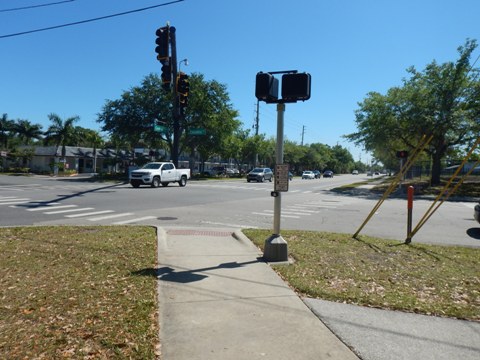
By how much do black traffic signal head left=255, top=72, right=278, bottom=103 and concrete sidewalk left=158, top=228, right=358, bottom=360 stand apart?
111 inches

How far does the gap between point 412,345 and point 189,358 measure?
2.07 metres

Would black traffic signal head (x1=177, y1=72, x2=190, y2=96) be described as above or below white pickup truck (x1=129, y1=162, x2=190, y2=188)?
above

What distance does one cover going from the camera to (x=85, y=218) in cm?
1174

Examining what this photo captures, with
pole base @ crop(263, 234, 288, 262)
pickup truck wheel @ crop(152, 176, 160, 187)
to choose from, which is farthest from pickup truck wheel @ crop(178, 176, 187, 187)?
pole base @ crop(263, 234, 288, 262)

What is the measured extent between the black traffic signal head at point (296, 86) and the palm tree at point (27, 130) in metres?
72.0

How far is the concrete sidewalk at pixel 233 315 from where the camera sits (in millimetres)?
3395

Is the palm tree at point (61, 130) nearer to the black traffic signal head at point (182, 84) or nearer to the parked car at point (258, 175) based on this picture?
the parked car at point (258, 175)

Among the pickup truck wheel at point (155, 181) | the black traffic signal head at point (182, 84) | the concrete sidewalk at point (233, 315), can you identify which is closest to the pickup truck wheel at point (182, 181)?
the pickup truck wheel at point (155, 181)

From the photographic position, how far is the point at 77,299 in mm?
4480

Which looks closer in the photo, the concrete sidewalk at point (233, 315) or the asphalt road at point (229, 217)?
the concrete sidewalk at point (233, 315)

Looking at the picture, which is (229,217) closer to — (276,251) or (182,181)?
(276,251)

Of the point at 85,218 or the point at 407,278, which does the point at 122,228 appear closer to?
A: the point at 85,218

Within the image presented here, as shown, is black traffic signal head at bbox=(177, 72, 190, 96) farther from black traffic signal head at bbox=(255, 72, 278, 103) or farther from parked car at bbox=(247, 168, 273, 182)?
parked car at bbox=(247, 168, 273, 182)

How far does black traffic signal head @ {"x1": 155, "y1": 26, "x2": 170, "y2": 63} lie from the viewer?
45.3ft
